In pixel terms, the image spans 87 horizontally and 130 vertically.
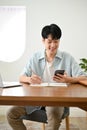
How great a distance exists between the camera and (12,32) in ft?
14.1

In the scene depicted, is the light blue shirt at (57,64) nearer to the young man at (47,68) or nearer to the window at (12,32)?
the young man at (47,68)

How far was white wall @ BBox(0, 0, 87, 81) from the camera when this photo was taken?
4250 millimetres

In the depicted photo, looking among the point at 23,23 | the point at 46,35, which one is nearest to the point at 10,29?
the point at 23,23

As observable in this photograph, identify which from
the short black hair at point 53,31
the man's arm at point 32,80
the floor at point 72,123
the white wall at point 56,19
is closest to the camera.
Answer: the man's arm at point 32,80

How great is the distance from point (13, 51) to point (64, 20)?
98 centimetres

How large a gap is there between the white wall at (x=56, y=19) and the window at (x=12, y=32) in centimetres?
8

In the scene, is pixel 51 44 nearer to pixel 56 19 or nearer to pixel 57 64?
pixel 57 64

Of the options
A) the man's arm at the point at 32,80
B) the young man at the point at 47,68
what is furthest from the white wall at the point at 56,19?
the man's arm at the point at 32,80

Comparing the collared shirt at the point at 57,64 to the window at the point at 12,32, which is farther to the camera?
the window at the point at 12,32

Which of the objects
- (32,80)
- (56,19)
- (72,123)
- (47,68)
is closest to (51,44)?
(47,68)

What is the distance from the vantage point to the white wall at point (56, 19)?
425cm

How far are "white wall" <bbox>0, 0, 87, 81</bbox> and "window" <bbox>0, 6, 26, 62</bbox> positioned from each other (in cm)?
8

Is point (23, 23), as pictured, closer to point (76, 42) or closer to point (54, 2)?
point (54, 2)

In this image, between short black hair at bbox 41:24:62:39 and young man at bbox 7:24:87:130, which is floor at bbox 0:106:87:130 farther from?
short black hair at bbox 41:24:62:39
